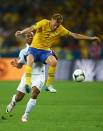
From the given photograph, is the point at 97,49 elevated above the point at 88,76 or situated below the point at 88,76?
above

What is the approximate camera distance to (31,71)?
6.85 m

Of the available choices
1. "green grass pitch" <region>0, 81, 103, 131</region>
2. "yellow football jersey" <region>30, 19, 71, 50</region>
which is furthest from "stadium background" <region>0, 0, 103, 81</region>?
"yellow football jersey" <region>30, 19, 71, 50</region>

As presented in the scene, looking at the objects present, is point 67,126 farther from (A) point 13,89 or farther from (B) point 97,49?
(B) point 97,49

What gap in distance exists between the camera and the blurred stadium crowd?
20.7 metres

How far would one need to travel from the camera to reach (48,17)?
22.6 meters

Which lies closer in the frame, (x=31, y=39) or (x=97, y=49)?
(x=31, y=39)

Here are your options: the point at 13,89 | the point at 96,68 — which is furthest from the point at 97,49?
the point at 13,89

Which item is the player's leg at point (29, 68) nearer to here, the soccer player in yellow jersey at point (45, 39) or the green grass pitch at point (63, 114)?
the soccer player in yellow jersey at point (45, 39)

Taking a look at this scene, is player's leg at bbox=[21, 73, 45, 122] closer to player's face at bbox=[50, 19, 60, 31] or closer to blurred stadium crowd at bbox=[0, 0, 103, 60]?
player's face at bbox=[50, 19, 60, 31]

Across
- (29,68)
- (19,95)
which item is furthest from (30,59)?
(19,95)

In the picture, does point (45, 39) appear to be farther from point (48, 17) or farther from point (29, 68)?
point (48, 17)

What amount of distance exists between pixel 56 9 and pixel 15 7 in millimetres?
2444

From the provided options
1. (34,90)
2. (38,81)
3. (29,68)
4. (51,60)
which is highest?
(51,60)

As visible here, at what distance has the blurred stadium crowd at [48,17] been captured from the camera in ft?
67.9
